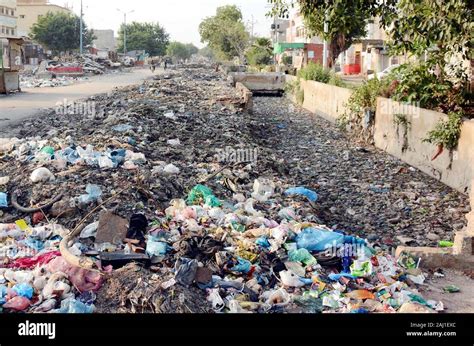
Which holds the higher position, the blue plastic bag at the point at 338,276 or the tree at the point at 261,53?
the tree at the point at 261,53

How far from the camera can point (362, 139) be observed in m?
13.5

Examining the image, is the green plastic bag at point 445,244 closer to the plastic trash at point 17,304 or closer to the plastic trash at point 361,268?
the plastic trash at point 361,268

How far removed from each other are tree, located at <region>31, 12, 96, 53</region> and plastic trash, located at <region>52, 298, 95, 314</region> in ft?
207

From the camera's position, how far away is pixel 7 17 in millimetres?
59125

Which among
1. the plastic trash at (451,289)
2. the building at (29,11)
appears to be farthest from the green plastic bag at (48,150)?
the building at (29,11)

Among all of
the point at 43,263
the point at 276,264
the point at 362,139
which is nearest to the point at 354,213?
the point at 276,264

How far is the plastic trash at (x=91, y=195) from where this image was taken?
6145mm

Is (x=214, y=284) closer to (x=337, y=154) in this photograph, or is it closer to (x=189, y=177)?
(x=189, y=177)

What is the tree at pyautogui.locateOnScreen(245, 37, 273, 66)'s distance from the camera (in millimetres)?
48938

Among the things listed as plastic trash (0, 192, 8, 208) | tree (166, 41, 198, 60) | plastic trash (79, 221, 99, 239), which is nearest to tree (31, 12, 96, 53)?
plastic trash (0, 192, 8, 208)

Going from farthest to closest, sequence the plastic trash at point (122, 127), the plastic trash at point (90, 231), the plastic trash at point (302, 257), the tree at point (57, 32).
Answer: the tree at point (57, 32) → the plastic trash at point (122, 127) → the plastic trash at point (90, 231) → the plastic trash at point (302, 257)

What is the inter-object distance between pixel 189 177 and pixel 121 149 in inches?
47.3

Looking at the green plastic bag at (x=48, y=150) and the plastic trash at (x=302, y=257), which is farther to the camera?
the green plastic bag at (x=48, y=150)

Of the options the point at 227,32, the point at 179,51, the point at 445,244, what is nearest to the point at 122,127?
the point at 445,244
